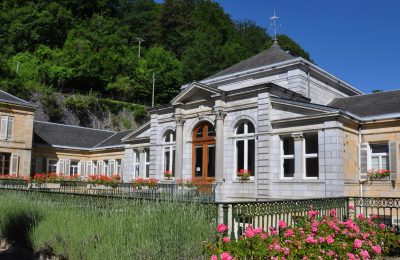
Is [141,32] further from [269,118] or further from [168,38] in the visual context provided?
[269,118]

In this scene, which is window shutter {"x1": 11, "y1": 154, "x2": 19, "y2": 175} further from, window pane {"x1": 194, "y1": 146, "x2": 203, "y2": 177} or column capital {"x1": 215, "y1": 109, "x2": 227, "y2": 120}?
column capital {"x1": 215, "y1": 109, "x2": 227, "y2": 120}

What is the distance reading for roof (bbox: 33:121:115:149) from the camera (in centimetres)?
2978

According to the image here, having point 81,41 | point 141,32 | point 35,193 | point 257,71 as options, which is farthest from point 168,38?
point 35,193

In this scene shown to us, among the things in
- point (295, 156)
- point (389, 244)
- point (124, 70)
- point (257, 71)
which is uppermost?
point (124, 70)

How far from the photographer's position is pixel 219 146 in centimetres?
1722

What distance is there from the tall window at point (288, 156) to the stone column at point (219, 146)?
9.02 ft

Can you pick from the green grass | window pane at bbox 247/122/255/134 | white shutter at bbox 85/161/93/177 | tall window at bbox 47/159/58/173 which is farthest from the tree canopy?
the green grass

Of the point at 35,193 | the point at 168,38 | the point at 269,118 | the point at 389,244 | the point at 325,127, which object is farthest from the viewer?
the point at 168,38

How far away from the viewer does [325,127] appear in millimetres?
14281

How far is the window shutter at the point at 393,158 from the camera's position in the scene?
46.6ft

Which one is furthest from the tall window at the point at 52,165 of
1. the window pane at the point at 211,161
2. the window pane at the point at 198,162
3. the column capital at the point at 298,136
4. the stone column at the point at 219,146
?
the column capital at the point at 298,136

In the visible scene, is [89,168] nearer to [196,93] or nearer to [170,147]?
[170,147]

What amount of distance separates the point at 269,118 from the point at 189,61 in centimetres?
3422

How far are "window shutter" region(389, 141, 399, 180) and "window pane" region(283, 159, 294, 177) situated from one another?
3426 mm
